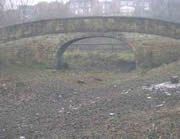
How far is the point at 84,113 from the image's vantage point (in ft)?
24.2

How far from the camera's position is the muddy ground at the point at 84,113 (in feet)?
18.0

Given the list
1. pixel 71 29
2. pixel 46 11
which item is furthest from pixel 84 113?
pixel 46 11

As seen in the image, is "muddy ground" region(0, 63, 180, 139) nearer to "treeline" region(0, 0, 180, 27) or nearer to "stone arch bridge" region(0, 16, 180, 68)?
"stone arch bridge" region(0, 16, 180, 68)

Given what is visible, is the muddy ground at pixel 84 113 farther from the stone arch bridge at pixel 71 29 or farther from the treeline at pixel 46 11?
the treeline at pixel 46 11

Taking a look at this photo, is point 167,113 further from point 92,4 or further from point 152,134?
point 92,4

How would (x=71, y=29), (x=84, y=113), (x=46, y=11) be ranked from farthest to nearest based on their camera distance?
(x=46, y=11)
(x=71, y=29)
(x=84, y=113)

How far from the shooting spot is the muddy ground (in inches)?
216

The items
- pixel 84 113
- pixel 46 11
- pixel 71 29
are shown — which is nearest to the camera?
pixel 84 113

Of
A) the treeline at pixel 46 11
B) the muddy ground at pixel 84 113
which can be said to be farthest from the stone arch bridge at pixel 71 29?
the treeline at pixel 46 11

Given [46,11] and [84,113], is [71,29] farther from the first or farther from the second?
[46,11]

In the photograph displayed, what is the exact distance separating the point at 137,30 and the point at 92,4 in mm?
25732

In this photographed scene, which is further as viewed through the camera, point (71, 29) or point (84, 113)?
point (71, 29)

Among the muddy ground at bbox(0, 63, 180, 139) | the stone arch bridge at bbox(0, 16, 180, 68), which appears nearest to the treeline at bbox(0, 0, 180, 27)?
the stone arch bridge at bbox(0, 16, 180, 68)

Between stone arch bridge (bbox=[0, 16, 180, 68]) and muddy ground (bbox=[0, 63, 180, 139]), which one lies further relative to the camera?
stone arch bridge (bbox=[0, 16, 180, 68])
